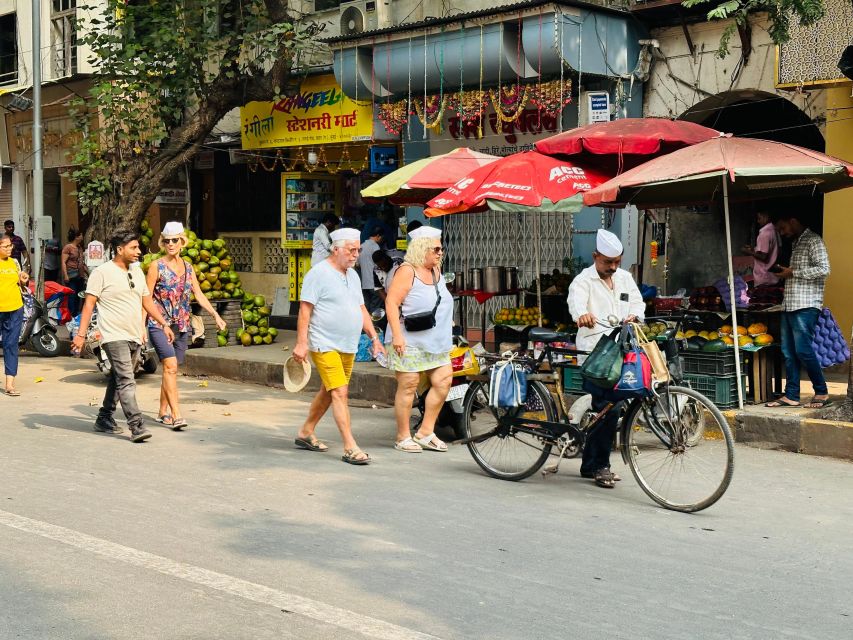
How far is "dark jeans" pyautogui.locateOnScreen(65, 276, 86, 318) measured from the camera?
61.2 feet

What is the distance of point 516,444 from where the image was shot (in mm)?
7832

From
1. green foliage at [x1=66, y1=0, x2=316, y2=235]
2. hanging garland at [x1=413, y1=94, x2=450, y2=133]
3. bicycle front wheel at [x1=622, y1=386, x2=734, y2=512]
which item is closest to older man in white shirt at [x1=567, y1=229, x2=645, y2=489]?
bicycle front wheel at [x1=622, y1=386, x2=734, y2=512]

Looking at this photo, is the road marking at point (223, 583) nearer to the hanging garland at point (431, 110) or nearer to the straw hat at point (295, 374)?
the straw hat at point (295, 374)

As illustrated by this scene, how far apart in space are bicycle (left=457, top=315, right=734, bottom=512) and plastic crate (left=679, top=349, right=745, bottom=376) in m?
1.60

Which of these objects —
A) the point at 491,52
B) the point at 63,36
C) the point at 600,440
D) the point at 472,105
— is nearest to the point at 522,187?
the point at 600,440

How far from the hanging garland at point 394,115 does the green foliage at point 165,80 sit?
1.74 m

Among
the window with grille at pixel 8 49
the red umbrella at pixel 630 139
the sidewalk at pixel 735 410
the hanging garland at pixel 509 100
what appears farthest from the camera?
the window with grille at pixel 8 49

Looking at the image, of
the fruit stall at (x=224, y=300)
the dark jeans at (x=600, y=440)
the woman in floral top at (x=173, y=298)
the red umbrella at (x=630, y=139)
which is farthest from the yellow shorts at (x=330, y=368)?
the fruit stall at (x=224, y=300)

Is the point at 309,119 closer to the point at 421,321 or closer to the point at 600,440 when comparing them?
the point at 421,321

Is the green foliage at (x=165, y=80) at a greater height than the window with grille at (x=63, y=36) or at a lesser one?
lesser

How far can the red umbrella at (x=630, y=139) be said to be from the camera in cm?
1075

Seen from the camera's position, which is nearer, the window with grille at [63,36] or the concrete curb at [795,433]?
the concrete curb at [795,433]

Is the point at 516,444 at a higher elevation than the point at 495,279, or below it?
below

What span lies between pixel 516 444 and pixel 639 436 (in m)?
1.06
